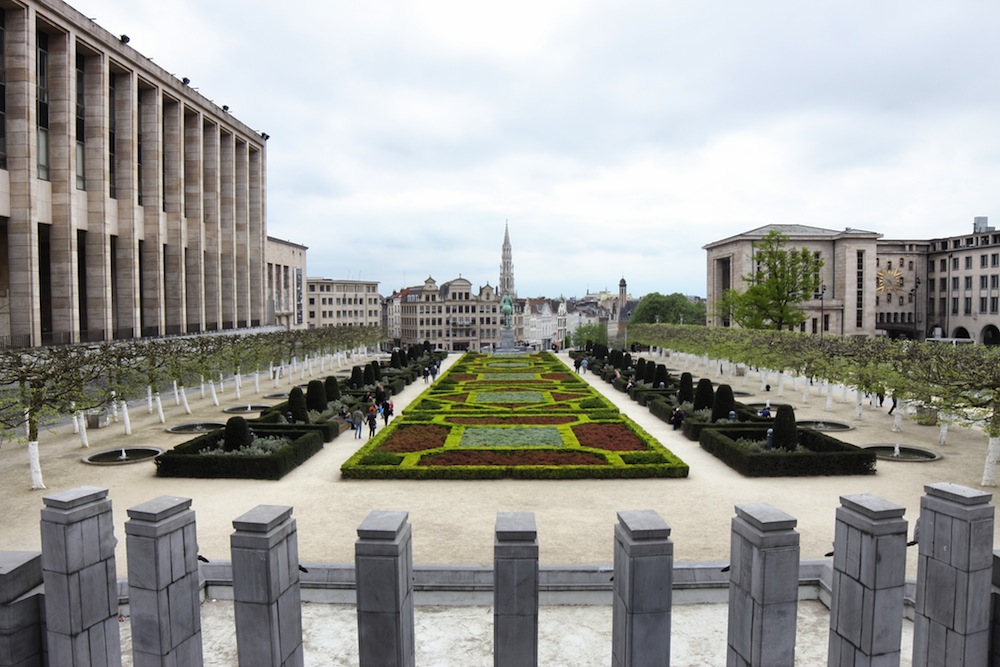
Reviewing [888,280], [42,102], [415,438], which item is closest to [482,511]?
[415,438]

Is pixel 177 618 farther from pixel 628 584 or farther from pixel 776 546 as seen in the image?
pixel 776 546

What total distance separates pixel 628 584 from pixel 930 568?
3.59 meters

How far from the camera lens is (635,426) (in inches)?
1145

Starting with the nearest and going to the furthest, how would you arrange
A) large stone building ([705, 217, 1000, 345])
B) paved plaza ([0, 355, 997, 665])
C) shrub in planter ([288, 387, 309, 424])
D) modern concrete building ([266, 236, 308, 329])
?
paved plaza ([0, 355, 997, 665]) → shrub in planter ([288, 387, 309, 424]) → modern concrete building ([266, 236, 308, 329]) → large stone building ([705, 217, 1000, 345])

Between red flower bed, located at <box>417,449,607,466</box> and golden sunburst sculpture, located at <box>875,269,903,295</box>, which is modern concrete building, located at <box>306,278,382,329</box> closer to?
golden sunburst sculpture, located at <box>875,269,903,295</box>

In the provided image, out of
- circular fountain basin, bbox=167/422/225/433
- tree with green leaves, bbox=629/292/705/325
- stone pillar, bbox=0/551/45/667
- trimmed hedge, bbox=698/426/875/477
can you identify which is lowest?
circular fountain basin, bbox=167/422/225/433

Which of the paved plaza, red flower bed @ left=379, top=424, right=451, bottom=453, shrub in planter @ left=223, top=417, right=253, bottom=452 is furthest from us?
red flower bed @ left=379, top=424, right=451, bottom=453

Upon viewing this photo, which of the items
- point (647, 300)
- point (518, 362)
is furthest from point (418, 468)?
point (647, 300)

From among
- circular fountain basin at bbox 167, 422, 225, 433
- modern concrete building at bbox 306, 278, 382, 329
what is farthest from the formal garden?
modern concrete building at bbox 306, 278, 382, 329

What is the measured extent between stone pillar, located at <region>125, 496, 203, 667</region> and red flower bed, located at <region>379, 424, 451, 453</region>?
17.2 meters

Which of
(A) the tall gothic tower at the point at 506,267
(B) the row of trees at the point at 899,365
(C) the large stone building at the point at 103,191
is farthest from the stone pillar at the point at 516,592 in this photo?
(A) the tall gothic tower at the point at 506,267

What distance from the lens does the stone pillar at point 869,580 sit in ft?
23.7

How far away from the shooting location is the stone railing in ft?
24.0

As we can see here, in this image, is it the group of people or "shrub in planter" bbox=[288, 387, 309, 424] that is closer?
the group of people
